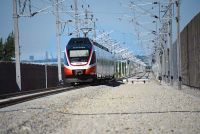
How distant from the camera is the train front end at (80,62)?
3550 cm

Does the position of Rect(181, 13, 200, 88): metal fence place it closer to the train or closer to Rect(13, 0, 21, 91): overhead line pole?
the train

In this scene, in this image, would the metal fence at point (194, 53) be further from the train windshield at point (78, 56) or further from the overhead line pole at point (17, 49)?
the overhead line pole at point (17, 49)

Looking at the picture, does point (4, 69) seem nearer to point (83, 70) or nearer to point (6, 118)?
point (83, 70)

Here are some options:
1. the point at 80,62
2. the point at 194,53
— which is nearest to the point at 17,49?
the point at 80,62

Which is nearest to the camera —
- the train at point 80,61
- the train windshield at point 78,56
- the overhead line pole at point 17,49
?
the overhead line pole at point 17,49

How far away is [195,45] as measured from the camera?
3052 centimetres

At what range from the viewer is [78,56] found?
35.8 m

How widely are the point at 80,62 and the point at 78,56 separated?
0.57 meters

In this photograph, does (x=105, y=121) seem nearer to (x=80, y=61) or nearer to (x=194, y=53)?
(x=194, y=53)

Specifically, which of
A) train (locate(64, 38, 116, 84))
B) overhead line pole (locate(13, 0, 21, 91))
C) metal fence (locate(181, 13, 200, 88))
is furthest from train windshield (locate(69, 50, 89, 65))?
metal fence (locate(181, 13, 200, 88))

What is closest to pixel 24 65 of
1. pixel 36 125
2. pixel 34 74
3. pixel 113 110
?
pixel 34 74

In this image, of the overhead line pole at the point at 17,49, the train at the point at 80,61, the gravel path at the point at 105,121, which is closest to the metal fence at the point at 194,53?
the train at the point at 80,61

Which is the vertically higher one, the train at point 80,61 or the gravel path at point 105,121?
the train at point 80,61

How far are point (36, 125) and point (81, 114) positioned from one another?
3.11 metres
